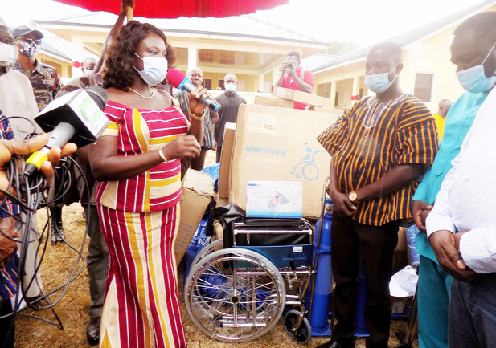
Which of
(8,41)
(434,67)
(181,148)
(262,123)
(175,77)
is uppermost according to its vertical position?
(434,67)

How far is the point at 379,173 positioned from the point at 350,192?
0.68 ft

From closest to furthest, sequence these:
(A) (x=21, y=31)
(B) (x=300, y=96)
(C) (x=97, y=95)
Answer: (C) (x=97, y=95), (B) (x=300, y=96), (A) (x=21, y=31)

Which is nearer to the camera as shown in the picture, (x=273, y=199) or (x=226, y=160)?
(x=273, y=199)

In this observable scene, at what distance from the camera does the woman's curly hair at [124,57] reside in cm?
170

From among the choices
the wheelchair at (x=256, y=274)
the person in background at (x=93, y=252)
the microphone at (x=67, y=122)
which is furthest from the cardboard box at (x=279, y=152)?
the microphone at (x=67, y=122)

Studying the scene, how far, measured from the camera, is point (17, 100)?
2.58 metres

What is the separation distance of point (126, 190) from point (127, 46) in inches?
29.0

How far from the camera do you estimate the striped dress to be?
1.60m

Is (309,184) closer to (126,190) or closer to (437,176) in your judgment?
(437,176)

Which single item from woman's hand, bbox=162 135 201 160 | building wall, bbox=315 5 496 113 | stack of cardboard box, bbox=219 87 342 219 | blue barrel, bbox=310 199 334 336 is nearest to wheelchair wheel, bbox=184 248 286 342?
blue barrel, bbox=310 199 334 336

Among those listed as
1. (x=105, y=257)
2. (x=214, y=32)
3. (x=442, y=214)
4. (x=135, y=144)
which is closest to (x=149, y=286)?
(x=135, y=144)

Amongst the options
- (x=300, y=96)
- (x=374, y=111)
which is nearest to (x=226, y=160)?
(x=300, y=96)

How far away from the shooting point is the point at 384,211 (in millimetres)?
1999

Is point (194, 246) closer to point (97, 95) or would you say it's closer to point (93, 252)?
point (93, 252)
